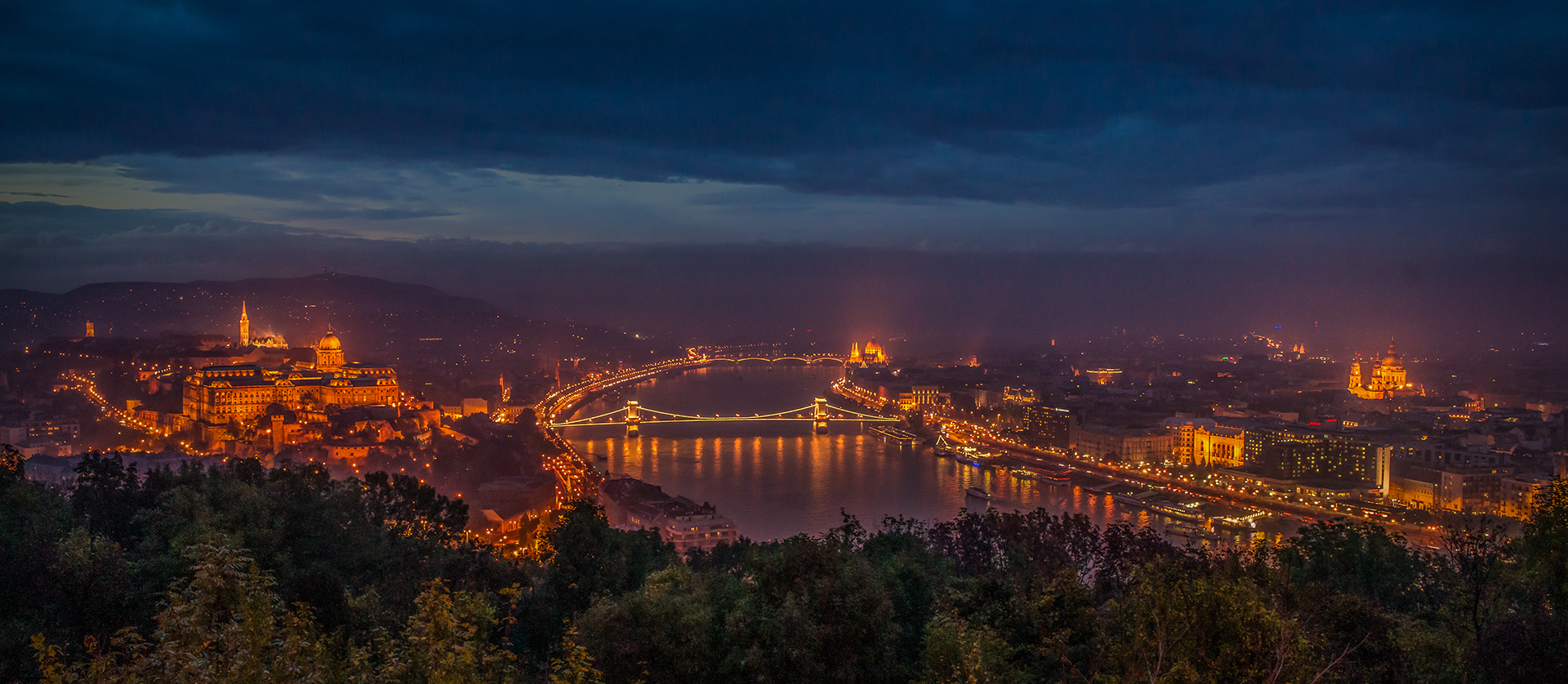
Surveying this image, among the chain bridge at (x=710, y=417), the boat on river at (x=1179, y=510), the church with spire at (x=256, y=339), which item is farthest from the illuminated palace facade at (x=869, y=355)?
the boat on river at (x=1179, y=510)

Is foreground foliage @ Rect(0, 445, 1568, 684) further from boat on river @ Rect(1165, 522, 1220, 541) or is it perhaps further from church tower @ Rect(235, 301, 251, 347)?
church tower @ Rect(235, 301, 251, 347)

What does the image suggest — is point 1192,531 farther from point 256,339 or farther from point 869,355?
point 869,355

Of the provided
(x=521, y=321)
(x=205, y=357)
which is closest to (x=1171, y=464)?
(x=205, y=357)

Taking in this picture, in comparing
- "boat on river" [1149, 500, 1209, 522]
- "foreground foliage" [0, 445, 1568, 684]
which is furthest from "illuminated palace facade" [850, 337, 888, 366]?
"foreground foliage" [0, 445, 1568, 684]

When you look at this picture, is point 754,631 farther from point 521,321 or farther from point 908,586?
point 521,321

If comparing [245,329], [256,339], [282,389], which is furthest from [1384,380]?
[245,329]

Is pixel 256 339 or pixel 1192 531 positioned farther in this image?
pixel 256 339
